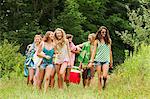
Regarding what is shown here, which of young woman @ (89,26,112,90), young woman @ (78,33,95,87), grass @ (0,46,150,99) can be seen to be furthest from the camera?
young woman @ (78,33,95,87)

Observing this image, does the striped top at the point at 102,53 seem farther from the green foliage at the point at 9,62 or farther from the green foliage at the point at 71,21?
the green foliage at the point at 71,21

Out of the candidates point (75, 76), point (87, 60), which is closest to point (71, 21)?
point (75, 76)

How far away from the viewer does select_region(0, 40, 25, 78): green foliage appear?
2042cm

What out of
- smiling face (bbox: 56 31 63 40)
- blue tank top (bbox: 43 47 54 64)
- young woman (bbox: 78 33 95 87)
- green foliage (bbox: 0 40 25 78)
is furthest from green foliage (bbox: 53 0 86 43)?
blue tank top (bbox: 43 47 54 64)

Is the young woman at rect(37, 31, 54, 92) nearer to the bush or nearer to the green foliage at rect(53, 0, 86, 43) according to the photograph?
the bush

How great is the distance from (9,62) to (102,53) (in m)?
7.95

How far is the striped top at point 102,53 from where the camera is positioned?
1442 centimetres

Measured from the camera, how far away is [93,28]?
3988 centimetres

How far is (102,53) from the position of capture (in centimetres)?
1446

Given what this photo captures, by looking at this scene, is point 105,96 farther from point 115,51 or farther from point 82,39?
point 115,51

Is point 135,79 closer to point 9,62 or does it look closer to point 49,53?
point 49,53

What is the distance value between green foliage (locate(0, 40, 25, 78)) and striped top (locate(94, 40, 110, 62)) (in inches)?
234

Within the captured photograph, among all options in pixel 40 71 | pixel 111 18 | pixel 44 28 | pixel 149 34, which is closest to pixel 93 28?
pixel 111 18

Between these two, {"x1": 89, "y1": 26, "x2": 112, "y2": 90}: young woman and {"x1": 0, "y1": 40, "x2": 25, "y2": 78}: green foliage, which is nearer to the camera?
{"x1": 89, "y1": 26, "x2": 112, "y2": 90}: young woman
